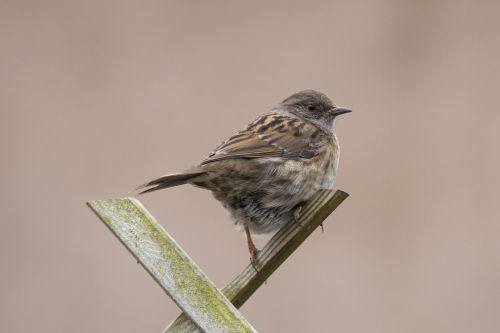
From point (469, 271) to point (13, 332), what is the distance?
134 inches

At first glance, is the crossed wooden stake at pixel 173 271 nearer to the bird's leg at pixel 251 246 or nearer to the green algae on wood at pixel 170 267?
the green algae on wood at pixel 170 267

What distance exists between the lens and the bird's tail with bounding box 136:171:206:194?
228cm

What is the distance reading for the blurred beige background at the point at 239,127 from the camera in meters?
6.25

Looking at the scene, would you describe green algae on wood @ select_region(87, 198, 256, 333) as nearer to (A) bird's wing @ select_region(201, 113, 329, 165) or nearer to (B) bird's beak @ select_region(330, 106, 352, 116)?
(A) bird's wing @ select_region(201, 113, 329, 165)

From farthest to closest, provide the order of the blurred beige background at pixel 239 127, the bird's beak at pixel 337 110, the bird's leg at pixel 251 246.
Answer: the blurred beige background at pixel 239 127 → the bird's beak at pixel 337 110 → the bird's leg at pixel 251 246

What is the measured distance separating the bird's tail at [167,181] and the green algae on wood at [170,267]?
0.90ft

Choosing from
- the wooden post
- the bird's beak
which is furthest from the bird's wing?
the wooden post

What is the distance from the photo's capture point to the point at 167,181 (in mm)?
2434

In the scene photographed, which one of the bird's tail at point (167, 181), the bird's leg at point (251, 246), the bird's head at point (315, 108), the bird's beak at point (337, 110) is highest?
the bird's tail at point (167, 181)

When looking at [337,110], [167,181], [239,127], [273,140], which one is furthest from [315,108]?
[239,127]

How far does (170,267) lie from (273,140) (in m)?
1.51

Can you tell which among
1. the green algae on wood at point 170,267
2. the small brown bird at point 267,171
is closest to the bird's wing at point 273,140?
the small brown bird at point 267,171

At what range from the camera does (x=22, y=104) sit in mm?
7027

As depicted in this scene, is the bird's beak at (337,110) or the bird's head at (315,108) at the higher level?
the bird's head at (315,108)
